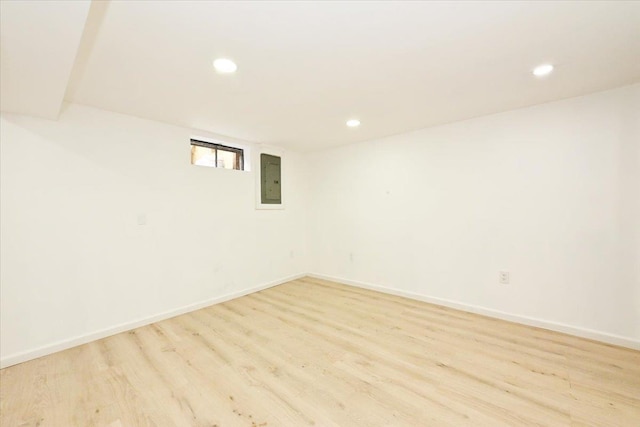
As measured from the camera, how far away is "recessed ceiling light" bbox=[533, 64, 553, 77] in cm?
194

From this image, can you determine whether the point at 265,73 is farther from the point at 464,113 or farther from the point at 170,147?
the point at 464,113

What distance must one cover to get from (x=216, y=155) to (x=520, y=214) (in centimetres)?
377

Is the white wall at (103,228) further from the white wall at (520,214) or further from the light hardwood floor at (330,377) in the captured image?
the white wall at (520,214)

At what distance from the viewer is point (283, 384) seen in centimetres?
184

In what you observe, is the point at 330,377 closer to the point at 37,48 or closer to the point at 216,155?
the point at 37,48

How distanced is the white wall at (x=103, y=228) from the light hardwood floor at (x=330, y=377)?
32cm

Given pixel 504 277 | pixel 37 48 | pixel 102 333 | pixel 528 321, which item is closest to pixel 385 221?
pixel 504 277

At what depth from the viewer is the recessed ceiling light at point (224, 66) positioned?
5.90 ft

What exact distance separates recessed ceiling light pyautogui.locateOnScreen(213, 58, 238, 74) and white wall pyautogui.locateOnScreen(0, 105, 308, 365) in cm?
154

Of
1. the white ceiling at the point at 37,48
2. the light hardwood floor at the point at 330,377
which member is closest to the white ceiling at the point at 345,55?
the white ceiling at the point at 37,48

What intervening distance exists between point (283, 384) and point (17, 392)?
1.79m

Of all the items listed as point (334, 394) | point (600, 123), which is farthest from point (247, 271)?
point (600, 123)

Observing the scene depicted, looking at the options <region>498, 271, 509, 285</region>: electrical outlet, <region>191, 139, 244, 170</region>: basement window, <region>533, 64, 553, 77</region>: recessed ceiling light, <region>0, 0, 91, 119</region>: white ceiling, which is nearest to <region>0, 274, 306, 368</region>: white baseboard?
<region>191, 139, 244, 170</region>: basement window

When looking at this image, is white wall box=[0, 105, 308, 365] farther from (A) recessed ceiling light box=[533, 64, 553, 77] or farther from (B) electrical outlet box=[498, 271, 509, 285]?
(A) recessed ceiling light box=[533, 64, 553, 77]
